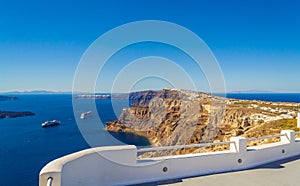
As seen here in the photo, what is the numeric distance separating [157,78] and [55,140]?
30.7 meters

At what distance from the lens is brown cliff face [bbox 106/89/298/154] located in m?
13.4

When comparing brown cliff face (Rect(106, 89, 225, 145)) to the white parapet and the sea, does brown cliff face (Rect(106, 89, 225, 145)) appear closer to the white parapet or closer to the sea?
the sea

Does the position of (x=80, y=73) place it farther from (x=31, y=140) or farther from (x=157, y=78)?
(x=31, y=140)

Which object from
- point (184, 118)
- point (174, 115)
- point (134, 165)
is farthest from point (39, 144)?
point (134, 165)

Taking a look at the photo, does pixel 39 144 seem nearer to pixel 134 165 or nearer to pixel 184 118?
pixel 184 118

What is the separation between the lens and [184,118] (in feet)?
62.0

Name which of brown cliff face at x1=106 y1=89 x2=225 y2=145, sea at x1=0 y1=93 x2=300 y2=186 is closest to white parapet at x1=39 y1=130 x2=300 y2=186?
sea at x1=0 y1=93 x2=300 y2=186

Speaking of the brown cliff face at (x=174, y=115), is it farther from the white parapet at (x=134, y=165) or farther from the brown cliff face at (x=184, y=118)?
the white parapet at (x=134, y=165)

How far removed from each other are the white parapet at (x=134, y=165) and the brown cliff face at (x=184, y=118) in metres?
6.74

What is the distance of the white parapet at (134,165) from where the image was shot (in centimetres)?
290

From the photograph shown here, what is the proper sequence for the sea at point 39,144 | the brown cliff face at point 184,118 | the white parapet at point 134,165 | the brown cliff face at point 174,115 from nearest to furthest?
1. the white parapet at point 134,165
2. the brown cliff face at point 174,115
3. the brown cliff face at point 184,118
4. the sea at point 39,144

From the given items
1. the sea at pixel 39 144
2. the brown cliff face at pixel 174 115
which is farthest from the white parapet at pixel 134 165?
the brown cliff face at pixel 174 115

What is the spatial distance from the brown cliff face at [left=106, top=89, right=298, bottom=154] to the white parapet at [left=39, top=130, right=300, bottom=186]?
6.74m

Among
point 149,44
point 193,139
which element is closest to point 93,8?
point 149,44
